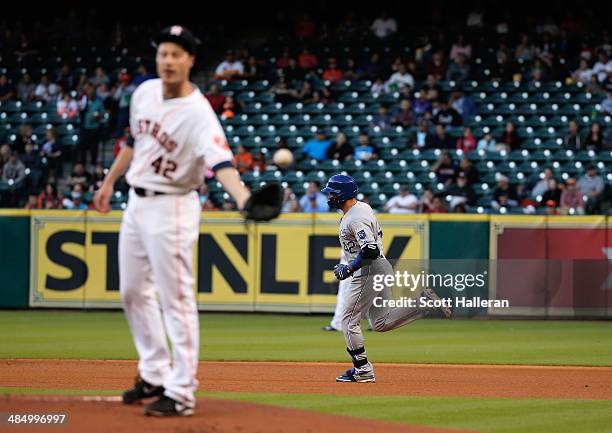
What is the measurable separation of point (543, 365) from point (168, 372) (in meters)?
6.79

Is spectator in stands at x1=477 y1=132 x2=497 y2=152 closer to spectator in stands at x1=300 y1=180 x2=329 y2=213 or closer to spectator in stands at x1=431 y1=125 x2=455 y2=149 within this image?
spectator in stands at x1=431 y1=125 x2=455 y2=149

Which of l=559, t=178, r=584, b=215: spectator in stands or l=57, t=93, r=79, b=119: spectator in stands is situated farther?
l=57, t=93, r=79, b=119: spectator in stands

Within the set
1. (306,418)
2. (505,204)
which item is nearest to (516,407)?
(306,418)

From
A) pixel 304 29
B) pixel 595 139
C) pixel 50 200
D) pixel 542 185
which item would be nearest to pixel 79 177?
pixel 50 200

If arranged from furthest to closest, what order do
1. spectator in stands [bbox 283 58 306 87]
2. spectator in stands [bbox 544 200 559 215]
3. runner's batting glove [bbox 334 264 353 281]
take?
spectator in stands [bbox 283 58 306 87] → spectator in stands [bbox 544 200 559 215] → runner's batting glove [bbox 334 264 353 281]

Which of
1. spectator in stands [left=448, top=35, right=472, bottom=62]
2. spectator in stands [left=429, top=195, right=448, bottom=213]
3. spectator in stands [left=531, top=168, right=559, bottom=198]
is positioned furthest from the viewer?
spectator in stands [left=448, top=35, right=472, bottom=62]

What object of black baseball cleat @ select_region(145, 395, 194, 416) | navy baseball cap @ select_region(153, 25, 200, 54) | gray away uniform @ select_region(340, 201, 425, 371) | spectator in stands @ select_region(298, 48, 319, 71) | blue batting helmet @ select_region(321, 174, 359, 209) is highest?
spectator in stands @ select_region(298, 48, 319, 71)

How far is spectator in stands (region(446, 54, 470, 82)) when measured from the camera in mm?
22750

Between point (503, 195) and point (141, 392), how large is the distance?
14.1 m

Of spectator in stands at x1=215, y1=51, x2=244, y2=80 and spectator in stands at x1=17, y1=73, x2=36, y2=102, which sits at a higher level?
spectator in stands at x1=215, y1=51, x2=244, y2=80

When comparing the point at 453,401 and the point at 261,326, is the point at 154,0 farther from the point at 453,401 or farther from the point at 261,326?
the point at 453,401

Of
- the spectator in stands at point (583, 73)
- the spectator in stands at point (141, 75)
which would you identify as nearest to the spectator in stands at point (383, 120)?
the spectator in stands at point (583, 73)

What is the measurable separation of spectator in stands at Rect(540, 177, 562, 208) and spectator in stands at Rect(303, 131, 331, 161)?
4.42 metres

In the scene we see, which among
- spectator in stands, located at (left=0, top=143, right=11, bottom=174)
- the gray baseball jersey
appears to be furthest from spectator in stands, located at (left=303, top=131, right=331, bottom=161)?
the gray baseball jersey
